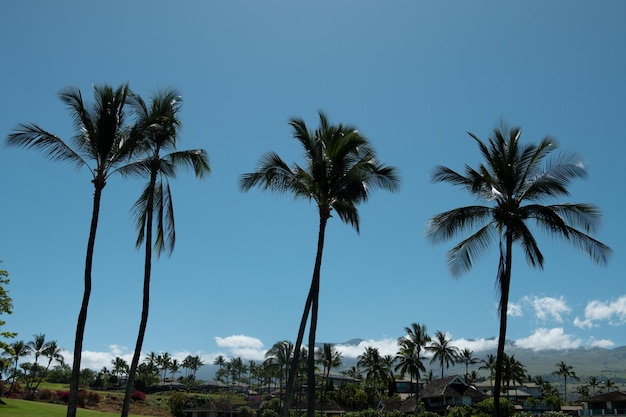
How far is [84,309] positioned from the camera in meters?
15.9

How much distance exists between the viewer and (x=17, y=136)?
16.4 m

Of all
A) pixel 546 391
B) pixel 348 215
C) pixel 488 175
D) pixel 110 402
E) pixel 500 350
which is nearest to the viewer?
pixel 500 350

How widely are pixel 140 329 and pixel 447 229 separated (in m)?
11.6

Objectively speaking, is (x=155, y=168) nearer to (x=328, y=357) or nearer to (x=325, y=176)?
(x=325, y=176)

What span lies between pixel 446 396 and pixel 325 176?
60.0 metres

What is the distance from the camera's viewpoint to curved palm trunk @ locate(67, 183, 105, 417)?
15172mm

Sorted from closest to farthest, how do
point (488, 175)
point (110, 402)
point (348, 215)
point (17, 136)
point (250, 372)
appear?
point (17, 136)
point (488, 175)
point (348, 215)
point (110, 402)
point (250, 372)

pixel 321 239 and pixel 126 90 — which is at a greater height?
pixel 126 90

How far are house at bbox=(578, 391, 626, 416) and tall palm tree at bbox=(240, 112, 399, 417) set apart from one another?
54.9 m

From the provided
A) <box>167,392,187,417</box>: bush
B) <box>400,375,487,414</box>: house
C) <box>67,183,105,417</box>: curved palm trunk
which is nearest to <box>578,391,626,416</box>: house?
<box>400,375,487,414</box>: house

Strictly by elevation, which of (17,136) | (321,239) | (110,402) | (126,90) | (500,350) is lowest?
(110,402)

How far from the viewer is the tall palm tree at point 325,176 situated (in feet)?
66.6

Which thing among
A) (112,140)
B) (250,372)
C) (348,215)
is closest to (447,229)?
(348,215)

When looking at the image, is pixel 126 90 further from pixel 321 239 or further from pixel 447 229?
pixel 447 229
